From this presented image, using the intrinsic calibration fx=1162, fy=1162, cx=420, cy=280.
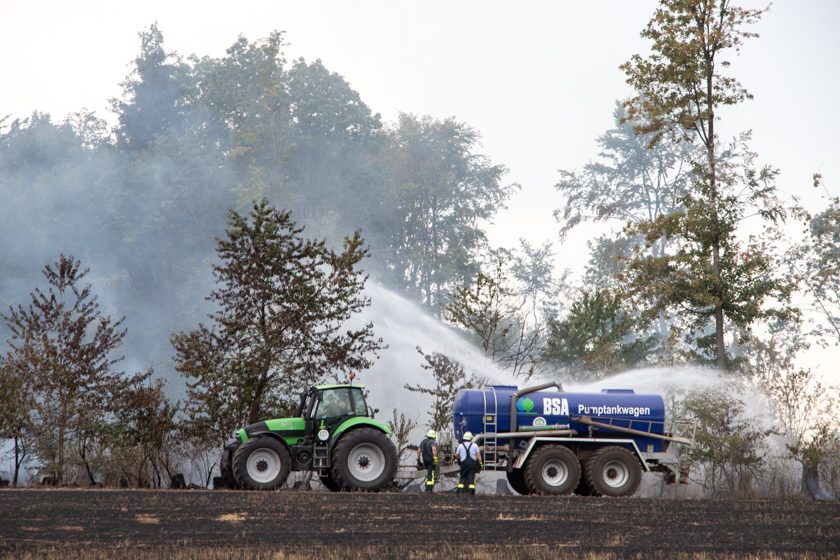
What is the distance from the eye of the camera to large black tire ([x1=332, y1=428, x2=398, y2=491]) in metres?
24.3

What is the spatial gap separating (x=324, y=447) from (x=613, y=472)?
21.1 feet

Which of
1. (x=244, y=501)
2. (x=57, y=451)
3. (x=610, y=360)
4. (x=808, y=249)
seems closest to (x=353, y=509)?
(x=244, y=501)

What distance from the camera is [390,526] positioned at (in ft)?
62.0

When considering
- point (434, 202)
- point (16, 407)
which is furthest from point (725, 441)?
point (434, 202)

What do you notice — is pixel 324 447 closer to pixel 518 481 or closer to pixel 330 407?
pixel 330 407

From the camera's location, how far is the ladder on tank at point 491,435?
A: 25422 millimetres

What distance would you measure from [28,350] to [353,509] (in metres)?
12.0

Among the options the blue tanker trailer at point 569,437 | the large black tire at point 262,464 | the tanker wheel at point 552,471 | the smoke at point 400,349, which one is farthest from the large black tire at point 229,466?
the smoke at point 400,349

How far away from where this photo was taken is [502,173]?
257 feet

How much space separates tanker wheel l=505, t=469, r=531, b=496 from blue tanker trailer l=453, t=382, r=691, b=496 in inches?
2.7

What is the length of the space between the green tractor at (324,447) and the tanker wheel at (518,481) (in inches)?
118

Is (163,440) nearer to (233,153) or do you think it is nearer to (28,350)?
(28,350)

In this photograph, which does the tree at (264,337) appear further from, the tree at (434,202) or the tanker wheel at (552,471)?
the tree at (434,202)

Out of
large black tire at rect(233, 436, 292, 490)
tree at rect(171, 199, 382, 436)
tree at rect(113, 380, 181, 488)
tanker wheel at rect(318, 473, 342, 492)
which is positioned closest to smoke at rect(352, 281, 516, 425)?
tree at rect(171, 199, 382, 436)
